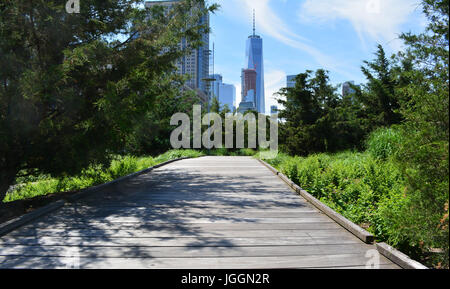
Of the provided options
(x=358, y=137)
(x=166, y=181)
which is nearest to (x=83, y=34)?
(x=166, y=181)

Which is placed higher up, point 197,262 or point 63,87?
point 63,87

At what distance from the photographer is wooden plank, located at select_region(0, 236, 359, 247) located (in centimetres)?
268

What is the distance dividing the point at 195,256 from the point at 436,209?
1.81 metres

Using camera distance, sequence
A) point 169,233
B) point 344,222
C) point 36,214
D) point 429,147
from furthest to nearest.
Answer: point 36,214 < point 344,222 < point 169,233 < point 429,147

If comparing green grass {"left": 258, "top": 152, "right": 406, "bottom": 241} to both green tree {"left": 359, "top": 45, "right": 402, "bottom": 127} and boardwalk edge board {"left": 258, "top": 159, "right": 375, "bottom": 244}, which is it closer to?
boardwalk edge board {"left": 258, "top": 159, "right": 375, "bottom": 244}

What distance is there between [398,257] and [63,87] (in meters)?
4.98

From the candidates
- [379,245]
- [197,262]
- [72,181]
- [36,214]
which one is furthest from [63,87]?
[379,245]

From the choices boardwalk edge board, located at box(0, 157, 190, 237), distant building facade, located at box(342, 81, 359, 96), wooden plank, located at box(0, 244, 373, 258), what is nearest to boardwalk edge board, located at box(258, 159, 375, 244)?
wooden plank, located at box(0, 244, 373, 258)

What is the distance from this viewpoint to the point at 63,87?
461 centimetres

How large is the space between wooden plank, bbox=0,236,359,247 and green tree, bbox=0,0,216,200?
201 centimetres

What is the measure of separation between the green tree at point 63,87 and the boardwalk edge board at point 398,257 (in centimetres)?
393

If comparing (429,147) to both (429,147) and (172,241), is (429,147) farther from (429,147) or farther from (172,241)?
(172,241)
